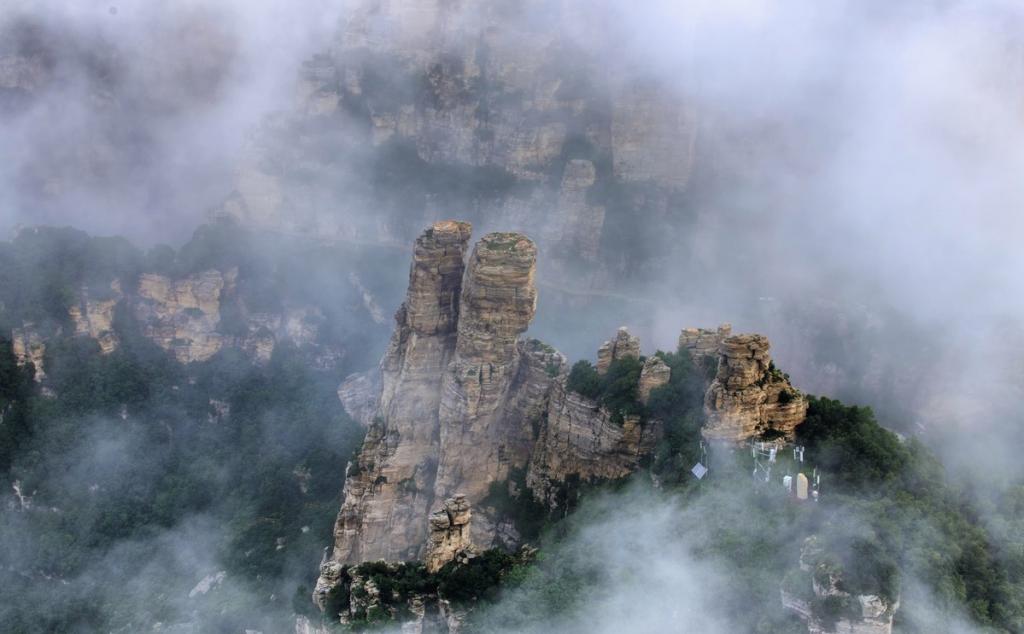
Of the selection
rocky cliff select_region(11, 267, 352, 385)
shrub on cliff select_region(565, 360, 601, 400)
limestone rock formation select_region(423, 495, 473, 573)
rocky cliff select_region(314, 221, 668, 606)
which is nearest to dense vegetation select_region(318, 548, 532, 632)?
limestone rock formation select_region(423, 495, 473, 573)

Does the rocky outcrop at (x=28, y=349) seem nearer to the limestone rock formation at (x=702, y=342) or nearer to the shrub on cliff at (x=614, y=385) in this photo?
the shrub on cliff at (x=614, y=385)

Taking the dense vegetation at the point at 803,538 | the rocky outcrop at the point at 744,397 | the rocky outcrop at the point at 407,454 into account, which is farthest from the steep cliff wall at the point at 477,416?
the dense vegetation at the point at 803,538

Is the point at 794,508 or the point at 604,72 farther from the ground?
the point at 604,72

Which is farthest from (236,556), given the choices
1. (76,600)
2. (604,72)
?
(604,72)

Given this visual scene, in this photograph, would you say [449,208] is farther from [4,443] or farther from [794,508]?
[794,508]

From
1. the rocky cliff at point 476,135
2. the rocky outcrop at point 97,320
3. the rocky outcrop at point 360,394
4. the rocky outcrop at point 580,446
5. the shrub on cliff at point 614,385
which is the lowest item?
the rocky outcrop at point 580,446

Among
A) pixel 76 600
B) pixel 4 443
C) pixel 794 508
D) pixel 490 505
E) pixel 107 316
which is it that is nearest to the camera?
pixel 794 508
